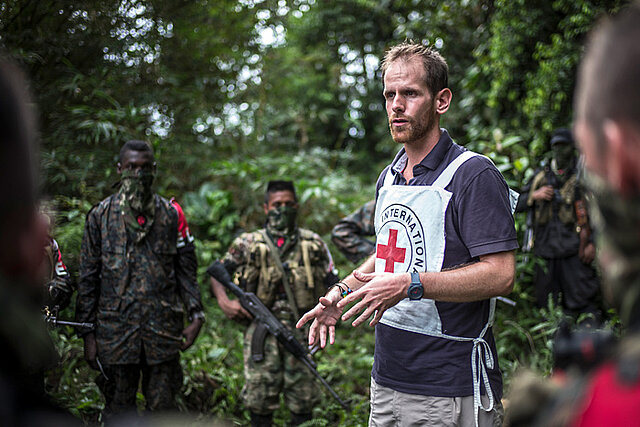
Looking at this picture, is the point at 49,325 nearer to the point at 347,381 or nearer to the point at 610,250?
the point at 347,381

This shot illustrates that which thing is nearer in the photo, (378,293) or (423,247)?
(378,293)

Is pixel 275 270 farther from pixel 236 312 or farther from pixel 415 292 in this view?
pixel 415 292

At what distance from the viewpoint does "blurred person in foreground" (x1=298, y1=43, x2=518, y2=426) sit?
1.84 meters

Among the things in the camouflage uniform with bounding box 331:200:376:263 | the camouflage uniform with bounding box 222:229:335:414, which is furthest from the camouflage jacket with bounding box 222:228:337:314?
the camouflage uniform with bounding box 331:200:376:263

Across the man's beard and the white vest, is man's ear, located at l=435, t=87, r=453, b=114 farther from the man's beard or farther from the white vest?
the white vest

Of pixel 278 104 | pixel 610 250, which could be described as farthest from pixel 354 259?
pixel 278 104

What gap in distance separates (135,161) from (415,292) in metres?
2.53

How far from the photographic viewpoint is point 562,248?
197 inches

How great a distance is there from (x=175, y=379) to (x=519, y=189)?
4.00m

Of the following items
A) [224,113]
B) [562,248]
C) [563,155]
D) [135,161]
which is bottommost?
[562,248]

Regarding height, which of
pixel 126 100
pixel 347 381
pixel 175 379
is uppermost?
pixel 126 100

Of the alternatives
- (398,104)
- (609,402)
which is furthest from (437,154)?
(609,402)

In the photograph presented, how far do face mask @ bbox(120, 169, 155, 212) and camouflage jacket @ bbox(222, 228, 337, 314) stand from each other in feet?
2.87

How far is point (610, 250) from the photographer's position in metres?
0.89
